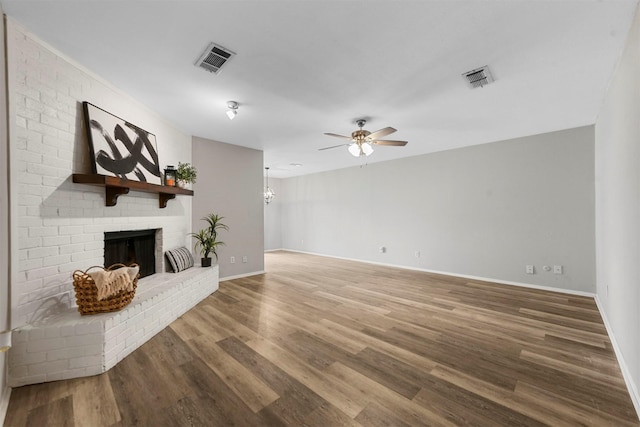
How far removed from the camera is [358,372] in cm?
210

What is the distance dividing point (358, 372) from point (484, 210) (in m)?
4.34

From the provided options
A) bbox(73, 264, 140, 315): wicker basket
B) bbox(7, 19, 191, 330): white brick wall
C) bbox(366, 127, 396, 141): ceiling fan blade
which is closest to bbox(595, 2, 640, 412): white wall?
bbox(366, 127, 396, 141): ceiling fan blade

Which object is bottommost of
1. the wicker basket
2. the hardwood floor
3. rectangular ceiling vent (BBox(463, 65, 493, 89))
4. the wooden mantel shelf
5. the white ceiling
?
the hardwood floor

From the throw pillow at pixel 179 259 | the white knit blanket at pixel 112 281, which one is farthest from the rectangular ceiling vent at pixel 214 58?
the throw pillow at pixel 179 259

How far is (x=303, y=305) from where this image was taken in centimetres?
364

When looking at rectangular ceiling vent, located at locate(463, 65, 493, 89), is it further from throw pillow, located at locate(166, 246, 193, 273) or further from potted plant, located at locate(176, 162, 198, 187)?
throw pillow, located at locate(166, 246, 193, 273)

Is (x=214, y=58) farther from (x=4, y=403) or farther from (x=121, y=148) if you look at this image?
(x=4, y=403)

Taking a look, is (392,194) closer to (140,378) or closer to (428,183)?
(428,183)

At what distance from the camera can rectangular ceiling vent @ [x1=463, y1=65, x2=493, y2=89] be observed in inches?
97.5

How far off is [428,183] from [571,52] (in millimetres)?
3685

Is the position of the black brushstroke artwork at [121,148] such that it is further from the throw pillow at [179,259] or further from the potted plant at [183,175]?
the throw pillow at [179,259]

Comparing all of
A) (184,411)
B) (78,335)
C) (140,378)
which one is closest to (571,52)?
(184,411)

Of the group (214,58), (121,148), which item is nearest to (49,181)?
(121,148)

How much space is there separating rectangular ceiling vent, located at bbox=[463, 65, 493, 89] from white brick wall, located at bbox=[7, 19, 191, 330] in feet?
12.4
